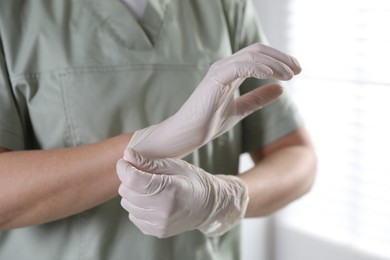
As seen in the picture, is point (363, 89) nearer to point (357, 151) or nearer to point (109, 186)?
point (357, 151)

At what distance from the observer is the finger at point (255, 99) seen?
0.93 m

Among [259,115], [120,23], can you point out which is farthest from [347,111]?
[120,23]

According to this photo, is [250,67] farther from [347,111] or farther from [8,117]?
[347,111]

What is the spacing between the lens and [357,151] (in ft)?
5.27

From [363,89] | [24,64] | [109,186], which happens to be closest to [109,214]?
[109,186]

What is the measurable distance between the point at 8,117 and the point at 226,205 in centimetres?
39

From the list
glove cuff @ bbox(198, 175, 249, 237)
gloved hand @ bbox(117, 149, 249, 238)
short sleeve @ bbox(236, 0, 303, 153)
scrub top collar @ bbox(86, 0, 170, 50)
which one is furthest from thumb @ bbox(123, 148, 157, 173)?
short sleeve @ bbox(236, 0, 303, 153)

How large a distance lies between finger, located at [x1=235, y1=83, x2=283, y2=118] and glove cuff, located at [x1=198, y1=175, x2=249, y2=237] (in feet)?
0.41

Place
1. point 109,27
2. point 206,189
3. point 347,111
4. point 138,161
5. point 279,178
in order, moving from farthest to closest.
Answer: point 347,111, point 279,178, point 109,27, point 206,189, point 138,161

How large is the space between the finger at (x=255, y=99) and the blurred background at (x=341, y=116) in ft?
2.07

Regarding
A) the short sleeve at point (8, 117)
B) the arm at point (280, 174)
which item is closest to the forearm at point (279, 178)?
the arm at point (280, 174)

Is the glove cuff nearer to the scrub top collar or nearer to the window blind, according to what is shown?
the scrub top collar

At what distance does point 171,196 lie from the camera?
2.65ft

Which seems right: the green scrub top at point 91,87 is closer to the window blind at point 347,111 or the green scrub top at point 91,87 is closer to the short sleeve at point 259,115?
the short sleeve at point 259,115
